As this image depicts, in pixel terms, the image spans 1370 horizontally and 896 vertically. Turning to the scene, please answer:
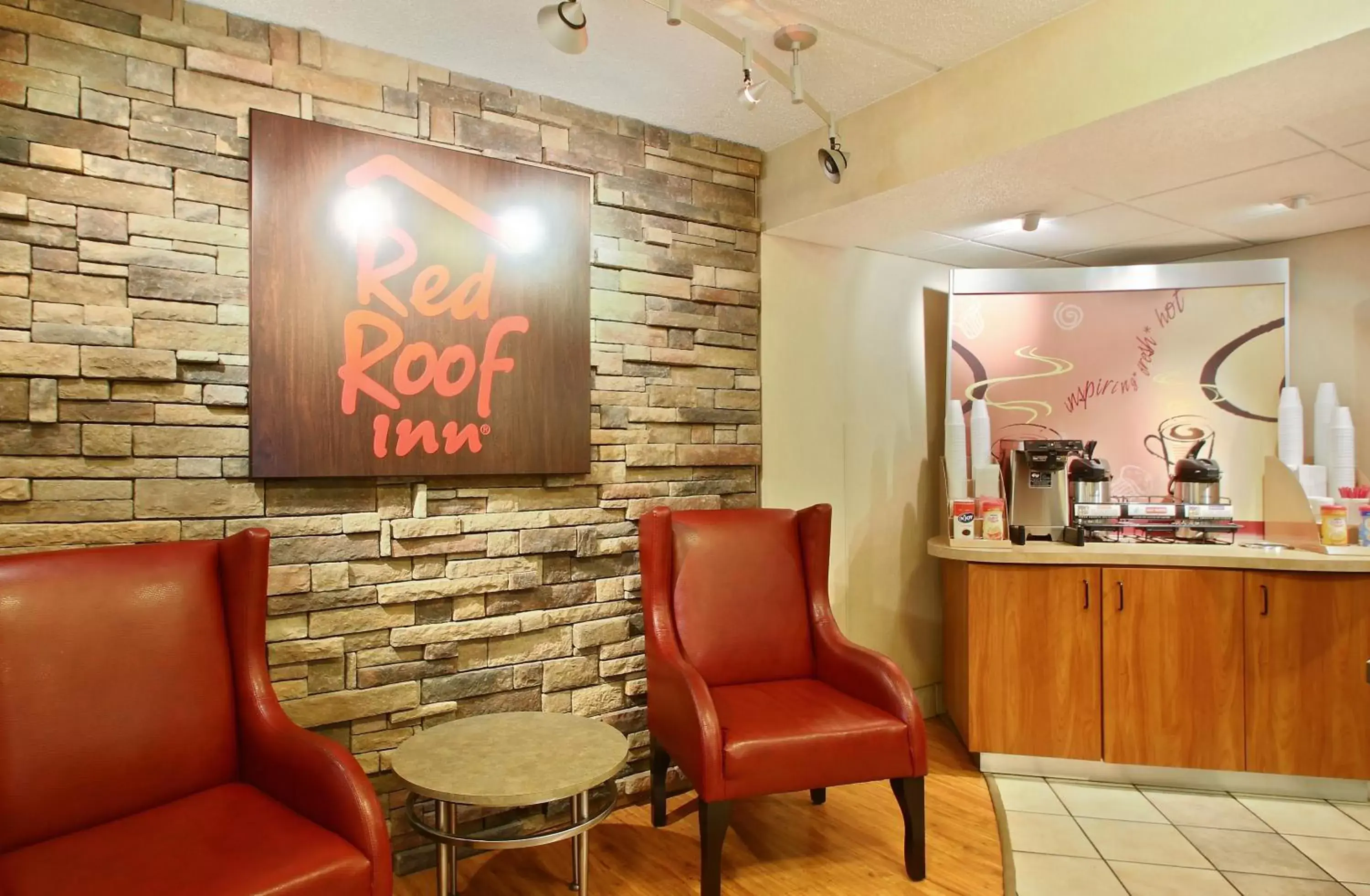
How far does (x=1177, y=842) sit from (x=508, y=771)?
2.15 m

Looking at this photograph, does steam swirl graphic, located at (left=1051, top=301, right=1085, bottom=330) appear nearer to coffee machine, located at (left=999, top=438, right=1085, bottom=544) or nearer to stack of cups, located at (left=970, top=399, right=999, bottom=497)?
stack of cups, located at (left=970, top=399, right=999, bottom=497)

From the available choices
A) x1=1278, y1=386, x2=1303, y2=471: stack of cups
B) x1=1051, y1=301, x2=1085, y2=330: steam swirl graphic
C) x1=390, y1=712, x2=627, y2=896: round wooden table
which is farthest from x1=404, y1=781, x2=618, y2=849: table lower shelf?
x1=1278, y1=386, x2=1303, y2=471: stack of cups

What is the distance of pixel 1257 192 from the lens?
2965 mm

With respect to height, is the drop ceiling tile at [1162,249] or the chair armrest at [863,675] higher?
the drop ceiling tile at [1162,249]

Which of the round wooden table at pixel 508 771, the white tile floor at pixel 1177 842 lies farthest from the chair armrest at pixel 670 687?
the white tile floor at pixel 1177 842

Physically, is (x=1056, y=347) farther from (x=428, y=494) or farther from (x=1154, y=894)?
(x=428, y=494)

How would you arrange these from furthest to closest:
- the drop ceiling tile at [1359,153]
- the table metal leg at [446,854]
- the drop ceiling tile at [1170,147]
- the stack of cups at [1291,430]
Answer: the stack of cups at [1291,430]
the drop ceiling tile at [1359,153]
the drop ceiling tile at [1170,147]
the table metal leg at [446,854]

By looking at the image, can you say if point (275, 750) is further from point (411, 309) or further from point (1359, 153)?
point (1359, 153)

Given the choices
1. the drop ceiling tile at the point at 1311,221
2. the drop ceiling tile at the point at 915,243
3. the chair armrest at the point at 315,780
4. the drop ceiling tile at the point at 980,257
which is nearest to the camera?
the chair armrest at the point at 315,780

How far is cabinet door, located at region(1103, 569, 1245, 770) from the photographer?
2.99 metres

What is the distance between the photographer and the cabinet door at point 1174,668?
2.99 meters

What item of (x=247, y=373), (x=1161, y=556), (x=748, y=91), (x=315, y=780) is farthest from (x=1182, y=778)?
(x=247, y=373)

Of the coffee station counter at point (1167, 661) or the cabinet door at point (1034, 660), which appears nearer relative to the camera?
the coffee station counter at point (1167, 661)

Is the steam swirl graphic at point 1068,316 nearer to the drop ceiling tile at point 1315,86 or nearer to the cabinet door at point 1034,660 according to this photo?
the cabinet door at point 1034,660
